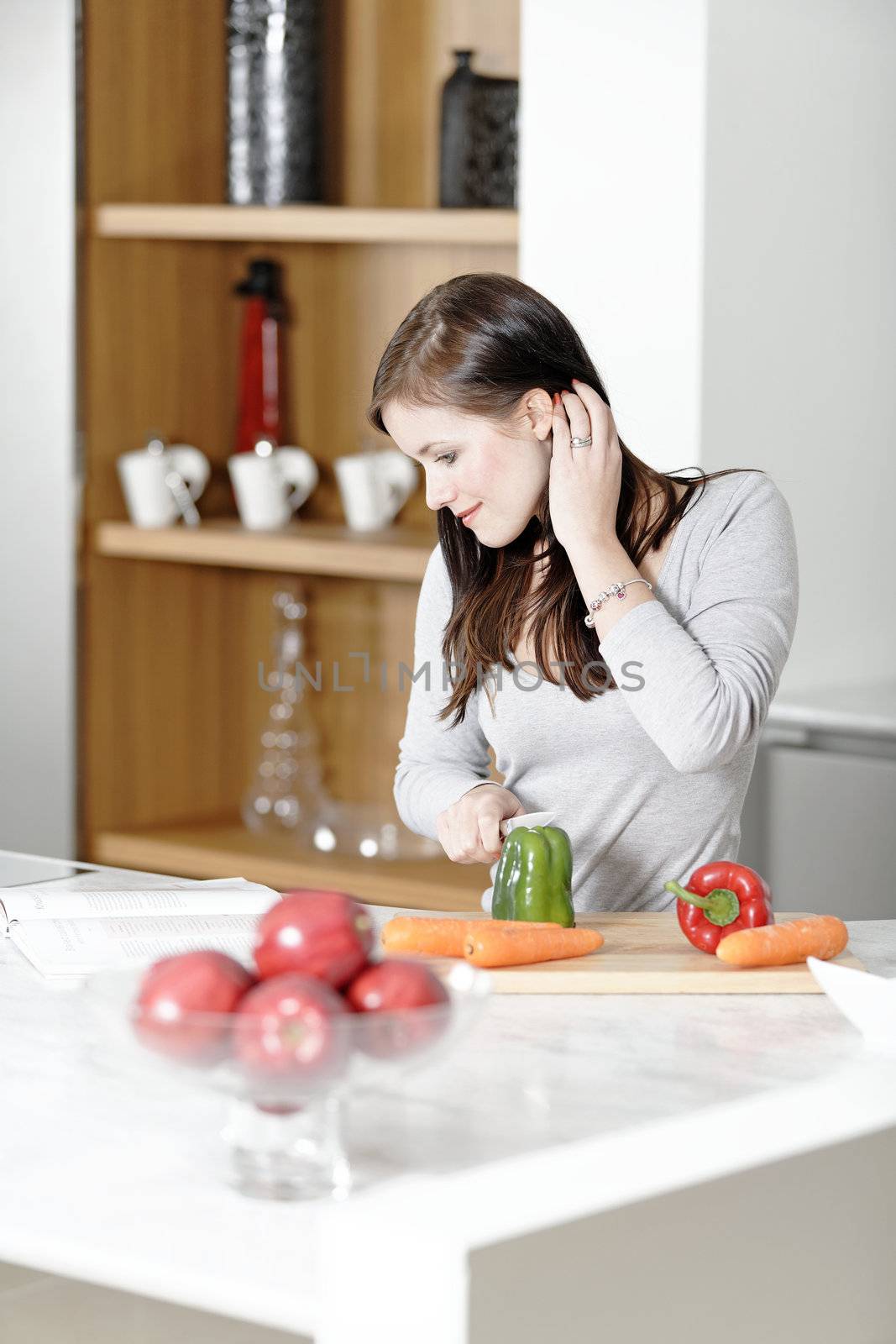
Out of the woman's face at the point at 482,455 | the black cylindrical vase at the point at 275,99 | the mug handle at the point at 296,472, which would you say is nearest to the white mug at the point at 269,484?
the mug handle at the point at 296,472

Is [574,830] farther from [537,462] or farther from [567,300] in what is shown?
[567,300]

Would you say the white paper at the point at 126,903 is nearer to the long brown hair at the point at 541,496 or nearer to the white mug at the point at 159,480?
the long brown hair at the point at 541,496

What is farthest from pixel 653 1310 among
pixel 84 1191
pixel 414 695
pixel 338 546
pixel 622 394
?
pixel 338 546

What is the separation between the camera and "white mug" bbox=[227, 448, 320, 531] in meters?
3.46

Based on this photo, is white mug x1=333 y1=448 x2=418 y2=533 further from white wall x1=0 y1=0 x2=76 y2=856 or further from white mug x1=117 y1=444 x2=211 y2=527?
white wall x1=0 y1=0 x2=76 y2=856

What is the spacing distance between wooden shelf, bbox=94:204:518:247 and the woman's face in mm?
1143

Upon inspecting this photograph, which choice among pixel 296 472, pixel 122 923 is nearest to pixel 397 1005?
pixel 122 923

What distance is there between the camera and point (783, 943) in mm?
1549

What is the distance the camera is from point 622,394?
2816mm

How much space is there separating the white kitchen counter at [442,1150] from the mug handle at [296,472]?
2.09 meters

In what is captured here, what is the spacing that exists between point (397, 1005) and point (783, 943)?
2.02 feet

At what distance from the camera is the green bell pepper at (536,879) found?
1.65 meters

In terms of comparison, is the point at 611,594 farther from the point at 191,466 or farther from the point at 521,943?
the point at 191,466

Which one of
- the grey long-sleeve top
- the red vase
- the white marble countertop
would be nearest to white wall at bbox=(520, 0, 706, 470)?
the white marble countertop
